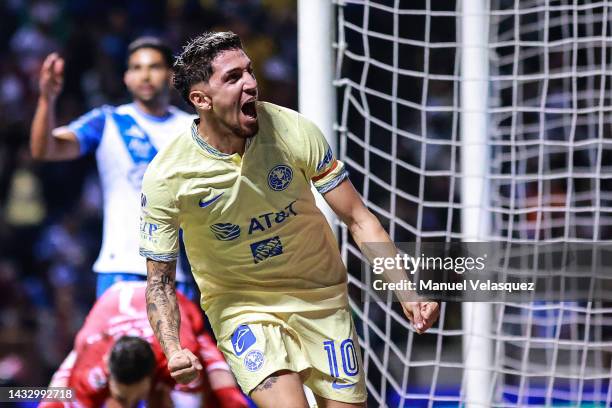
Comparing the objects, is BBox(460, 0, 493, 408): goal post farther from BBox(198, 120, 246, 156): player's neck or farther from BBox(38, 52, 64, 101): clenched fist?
BBox(38, 52, 64, 101): clenched fist

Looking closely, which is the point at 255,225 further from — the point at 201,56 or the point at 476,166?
the point at 476,166

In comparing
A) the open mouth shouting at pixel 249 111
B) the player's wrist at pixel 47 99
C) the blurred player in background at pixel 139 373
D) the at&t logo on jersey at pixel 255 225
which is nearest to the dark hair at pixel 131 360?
the blurred player in background at pixel 139 373

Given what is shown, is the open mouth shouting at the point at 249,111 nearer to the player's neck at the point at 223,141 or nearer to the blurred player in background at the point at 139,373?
the player's neck at the point at 223,141

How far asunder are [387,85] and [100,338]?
4.15 m

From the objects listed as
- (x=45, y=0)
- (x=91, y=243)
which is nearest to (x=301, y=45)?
Result: (x=91, y=243)

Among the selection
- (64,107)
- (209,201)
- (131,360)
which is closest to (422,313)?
(209,201)

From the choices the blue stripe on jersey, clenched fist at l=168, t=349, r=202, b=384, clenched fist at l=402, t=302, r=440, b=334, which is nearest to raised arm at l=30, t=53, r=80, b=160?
the blue stripe on jersey

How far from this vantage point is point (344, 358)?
151 inches

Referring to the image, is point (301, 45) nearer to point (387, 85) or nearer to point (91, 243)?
point (387, 85)

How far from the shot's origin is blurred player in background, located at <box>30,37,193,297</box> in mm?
4992

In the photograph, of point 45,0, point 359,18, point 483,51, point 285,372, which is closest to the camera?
point 285,372

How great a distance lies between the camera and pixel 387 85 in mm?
8234

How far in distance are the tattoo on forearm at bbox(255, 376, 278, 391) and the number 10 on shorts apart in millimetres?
251

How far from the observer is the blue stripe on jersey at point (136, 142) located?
5.05 m
